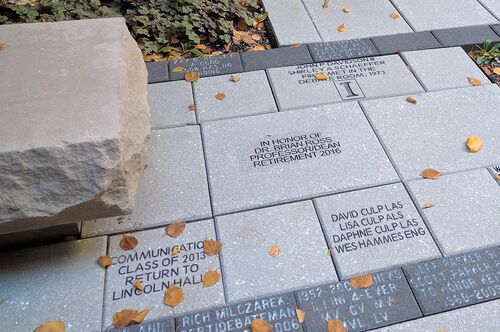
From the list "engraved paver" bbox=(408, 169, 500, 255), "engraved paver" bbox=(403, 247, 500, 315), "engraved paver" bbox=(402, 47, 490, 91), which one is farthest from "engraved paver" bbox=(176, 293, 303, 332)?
"engraved paver" bbox=(402, 47, 490, 91)

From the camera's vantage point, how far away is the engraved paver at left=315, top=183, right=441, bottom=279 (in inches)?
84.0

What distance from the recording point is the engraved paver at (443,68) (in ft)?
10.3

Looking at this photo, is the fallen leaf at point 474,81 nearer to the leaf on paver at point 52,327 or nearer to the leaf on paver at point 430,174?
the leaf on paver at point 430,174

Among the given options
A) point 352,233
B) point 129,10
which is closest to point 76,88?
point 352,233

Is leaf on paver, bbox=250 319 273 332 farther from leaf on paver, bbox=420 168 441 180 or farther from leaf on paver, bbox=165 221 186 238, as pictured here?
leaf on paver, bbox=420 168 441 180

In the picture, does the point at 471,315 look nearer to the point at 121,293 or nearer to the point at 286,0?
the point at 121,293

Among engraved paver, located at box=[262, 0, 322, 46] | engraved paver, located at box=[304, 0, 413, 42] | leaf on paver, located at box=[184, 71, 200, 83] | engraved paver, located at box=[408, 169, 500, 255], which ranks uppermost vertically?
engraved paver, located at box=[304, 0, 413, 42]

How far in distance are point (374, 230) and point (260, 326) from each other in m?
0.80

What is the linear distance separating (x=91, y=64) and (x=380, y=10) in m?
2.79

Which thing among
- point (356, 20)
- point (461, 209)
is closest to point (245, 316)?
point (461, 209)

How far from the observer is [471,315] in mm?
1948

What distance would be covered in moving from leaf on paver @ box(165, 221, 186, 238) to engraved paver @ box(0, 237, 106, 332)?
0.34 metres

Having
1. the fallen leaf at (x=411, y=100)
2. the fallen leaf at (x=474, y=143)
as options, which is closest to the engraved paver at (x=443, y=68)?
the fallen leaf at (x=411, y=100)

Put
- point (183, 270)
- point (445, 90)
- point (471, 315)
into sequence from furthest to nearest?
point (445, 90)
point (183, 270)
point (471, 315)
